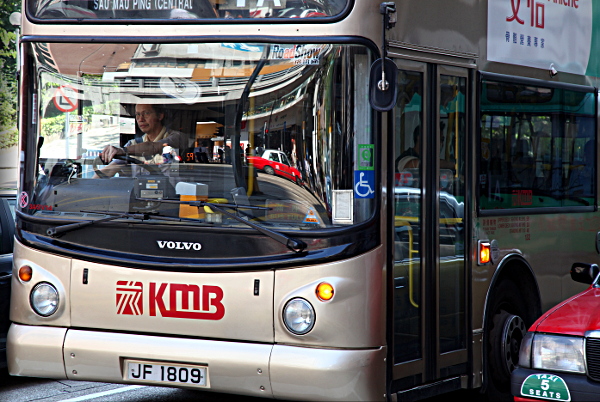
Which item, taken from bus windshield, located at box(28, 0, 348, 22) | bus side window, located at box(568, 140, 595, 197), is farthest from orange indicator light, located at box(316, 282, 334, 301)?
bus side window, located at box(568, 140, 595, 197)

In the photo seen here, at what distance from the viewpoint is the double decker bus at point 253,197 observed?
524 cm

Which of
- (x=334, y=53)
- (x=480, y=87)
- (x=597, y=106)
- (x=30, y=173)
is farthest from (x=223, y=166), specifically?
(x=597, y=106)

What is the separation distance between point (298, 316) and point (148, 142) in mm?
1403

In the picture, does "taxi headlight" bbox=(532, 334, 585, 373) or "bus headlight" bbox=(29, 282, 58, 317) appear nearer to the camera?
"taxi headlight" bbox=(532, 334, 585, 373)

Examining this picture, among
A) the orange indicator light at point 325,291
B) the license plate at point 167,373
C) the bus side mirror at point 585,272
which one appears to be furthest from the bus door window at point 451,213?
the license plate at point 167,373

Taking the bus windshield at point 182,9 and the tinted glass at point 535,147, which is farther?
the tinted glass at point 535,147

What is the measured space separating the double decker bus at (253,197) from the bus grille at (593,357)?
3.72ft

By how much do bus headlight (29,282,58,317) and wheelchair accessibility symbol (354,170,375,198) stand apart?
2.03 meters

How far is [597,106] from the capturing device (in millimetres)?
7938

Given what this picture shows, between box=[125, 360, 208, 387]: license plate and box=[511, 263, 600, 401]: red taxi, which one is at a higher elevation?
box=[511, 263, 600, 401]: red taxi

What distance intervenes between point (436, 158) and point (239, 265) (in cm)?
152

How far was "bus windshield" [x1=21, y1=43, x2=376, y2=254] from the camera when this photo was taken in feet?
17.2

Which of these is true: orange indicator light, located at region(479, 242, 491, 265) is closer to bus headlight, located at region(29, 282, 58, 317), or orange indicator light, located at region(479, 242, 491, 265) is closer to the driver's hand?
the driver's hand

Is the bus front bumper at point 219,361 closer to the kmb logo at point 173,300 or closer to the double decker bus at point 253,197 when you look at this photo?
the double decker bus at point 253,197
